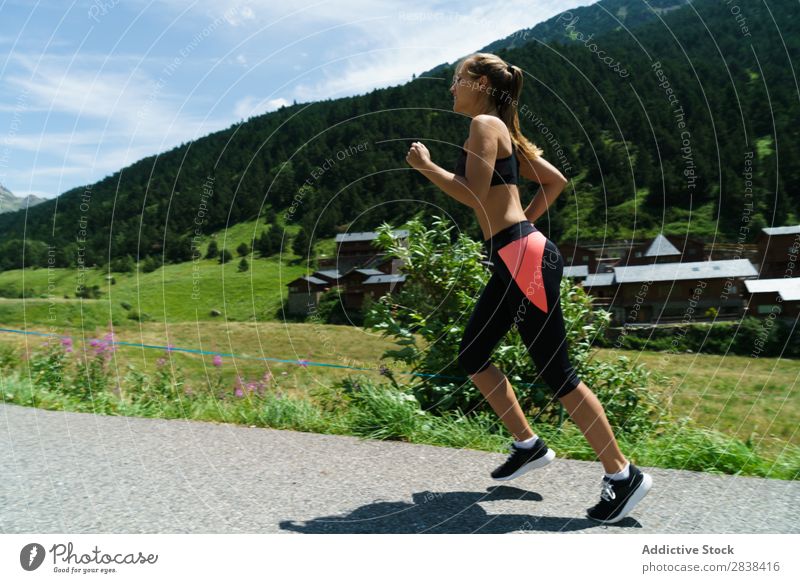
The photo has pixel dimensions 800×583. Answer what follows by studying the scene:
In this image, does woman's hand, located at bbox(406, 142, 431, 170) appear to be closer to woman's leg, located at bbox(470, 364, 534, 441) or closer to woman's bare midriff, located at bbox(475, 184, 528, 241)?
woman's bare midriff, located at bbox(475, 184, 528, 241)

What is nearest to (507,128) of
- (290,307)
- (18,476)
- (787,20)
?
(18,476)

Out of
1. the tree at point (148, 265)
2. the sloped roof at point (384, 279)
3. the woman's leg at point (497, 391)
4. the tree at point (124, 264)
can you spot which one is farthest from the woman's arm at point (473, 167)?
the tree at point (148, 265)

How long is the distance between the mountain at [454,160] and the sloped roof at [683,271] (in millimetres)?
1001

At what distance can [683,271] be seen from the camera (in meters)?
13.4

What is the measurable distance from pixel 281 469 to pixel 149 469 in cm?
71

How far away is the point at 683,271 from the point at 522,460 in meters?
11.7

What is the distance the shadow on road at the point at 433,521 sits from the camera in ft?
8.54

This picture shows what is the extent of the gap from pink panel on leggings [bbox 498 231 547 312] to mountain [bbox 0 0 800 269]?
0.62 metres

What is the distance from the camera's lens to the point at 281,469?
11.4ft

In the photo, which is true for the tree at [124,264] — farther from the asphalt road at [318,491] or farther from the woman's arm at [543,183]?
the woman's arm at [543,183]

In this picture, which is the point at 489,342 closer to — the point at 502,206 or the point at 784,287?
the point at 502,206

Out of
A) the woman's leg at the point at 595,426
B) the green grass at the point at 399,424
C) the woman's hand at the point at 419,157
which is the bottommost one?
the green grass at the point at 399,424

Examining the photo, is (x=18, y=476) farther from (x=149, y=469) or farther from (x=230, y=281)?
(x=230, y=281)
